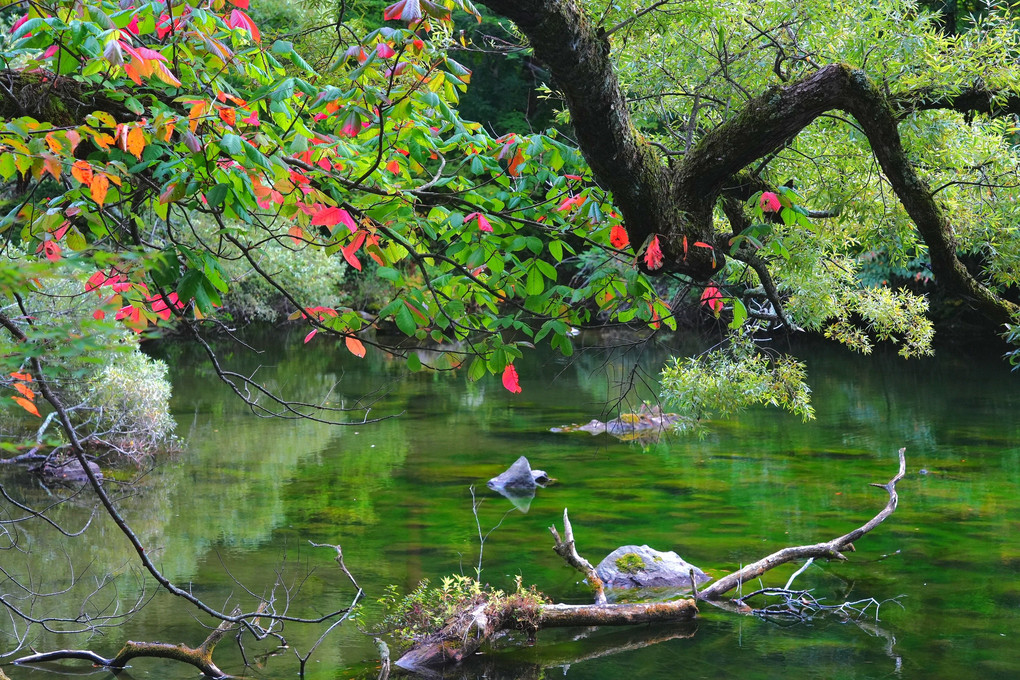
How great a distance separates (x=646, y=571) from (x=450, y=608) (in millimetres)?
2019

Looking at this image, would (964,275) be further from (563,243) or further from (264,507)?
(264,507)

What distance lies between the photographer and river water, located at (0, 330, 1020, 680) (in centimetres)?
629

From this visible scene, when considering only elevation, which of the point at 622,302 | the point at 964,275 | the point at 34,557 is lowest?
the point at 34,557

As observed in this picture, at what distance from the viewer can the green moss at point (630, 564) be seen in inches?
296

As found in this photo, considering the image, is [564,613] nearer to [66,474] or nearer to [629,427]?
[66,474]

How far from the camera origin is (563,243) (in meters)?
3.04

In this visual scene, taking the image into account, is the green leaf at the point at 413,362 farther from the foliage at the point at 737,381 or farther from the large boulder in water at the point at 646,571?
the foliage at the point at 737,381

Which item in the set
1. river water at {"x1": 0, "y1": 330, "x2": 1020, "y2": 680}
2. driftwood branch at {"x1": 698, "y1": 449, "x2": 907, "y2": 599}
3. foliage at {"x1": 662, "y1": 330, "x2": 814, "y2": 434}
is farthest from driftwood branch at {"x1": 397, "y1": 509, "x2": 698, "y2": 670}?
foliage at {"x1": 662, "y1": 330, "x2": 814, "y2": 434}

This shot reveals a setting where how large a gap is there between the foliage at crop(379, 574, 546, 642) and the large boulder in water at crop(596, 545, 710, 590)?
111 centimetres

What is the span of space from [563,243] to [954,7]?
54.8 feet

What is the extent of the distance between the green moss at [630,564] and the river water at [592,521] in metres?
0.40

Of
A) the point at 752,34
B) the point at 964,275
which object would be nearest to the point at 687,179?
the point at 964,275

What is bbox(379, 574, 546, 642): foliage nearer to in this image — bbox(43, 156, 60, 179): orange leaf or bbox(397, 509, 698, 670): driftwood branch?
bbox(397, 509, 698, 670): driftwood branch

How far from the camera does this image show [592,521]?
932cm
